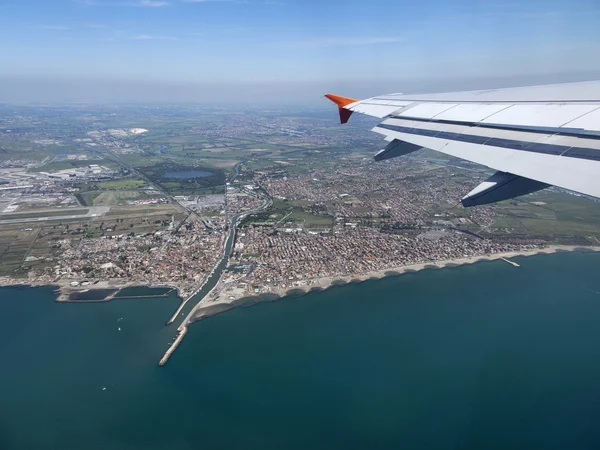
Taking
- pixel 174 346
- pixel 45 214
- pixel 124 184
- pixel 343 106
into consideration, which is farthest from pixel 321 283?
pixel 124 184

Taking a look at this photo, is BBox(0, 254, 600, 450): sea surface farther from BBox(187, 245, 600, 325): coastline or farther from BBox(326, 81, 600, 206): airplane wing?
BBox(326, 81, 600, 206): airplane wing

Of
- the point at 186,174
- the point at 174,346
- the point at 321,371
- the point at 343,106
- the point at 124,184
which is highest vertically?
the point at 343,106

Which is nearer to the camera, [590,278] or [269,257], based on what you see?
[590,278]

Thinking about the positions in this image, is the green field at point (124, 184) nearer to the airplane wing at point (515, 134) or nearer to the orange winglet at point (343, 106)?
the orange winglet at point (343, 106)

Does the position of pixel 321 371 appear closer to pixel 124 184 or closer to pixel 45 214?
pixel 45 214

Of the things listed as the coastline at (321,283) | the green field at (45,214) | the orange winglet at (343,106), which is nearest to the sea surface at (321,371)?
the coastline at (321,283)

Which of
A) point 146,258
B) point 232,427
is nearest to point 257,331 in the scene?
point 232,427

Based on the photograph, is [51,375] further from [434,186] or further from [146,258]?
[434,186]
